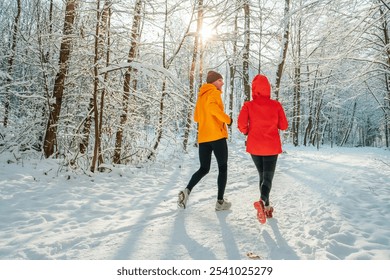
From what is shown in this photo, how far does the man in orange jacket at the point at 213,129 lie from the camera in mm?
3875

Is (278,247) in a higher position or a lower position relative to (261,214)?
lower

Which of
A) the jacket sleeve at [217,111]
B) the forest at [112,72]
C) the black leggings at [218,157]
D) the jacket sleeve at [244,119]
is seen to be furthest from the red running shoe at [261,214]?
the forest at [112,72]

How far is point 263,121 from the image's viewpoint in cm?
376

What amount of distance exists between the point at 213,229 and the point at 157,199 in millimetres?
1744

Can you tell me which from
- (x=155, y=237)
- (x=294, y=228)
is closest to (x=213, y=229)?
(x=155, y=237)

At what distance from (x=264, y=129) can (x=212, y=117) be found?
690mm

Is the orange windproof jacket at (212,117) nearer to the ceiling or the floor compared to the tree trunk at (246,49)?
nearer to the floor

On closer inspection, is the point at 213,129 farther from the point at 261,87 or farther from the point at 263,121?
the point at 261,87

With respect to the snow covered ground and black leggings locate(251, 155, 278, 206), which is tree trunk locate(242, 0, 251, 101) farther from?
black leggings locate(251, 155, 278, 206)

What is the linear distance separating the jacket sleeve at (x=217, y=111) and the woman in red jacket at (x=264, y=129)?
206 mm

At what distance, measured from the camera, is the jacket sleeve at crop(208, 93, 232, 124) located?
3.80 metres

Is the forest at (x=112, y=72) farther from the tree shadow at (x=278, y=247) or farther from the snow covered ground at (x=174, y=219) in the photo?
the tree shadow at (x=278, y=247)

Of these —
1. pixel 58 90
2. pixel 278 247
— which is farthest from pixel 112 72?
pixel 278 247

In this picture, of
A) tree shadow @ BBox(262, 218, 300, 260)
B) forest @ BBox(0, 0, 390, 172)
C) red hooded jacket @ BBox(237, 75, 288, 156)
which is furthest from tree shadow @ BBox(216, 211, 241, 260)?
forest @ BBox(0, 0, 390, 172)
